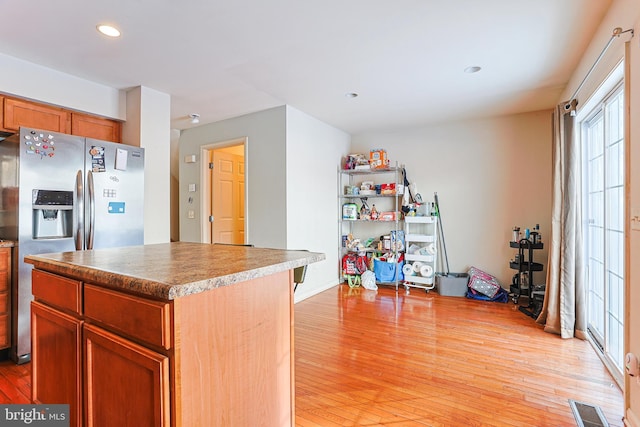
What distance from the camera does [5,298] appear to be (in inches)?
94.1

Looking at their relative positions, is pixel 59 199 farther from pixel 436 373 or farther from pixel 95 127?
pixel 436 373

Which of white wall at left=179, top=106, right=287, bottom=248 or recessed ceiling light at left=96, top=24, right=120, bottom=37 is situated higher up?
recessed ceiling light at left=96, top=24, right=120, bottom=37

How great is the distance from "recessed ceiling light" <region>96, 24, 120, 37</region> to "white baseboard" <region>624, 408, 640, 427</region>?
3874mm

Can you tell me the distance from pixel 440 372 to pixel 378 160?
10.7 ft

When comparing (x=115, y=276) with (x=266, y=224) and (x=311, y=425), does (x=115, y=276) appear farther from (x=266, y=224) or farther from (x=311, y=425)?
(x=266, y=224)

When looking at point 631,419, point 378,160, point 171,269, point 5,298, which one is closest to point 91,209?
point 5,298

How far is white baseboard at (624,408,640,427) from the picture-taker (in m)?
1.59

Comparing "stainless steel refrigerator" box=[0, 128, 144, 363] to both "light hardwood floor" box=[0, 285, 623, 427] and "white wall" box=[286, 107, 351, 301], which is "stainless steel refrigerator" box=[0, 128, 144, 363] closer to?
"light hardwood floor" box=[0, 285, 623, 427]

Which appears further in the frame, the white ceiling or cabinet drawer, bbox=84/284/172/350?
the white ceiling

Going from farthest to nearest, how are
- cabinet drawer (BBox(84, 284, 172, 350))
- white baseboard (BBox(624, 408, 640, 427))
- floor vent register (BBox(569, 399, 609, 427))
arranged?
floor vent register (BBox(569, 399, 609, 427))
white baseboard (BBox(624, 408, 640, 427))
cabinet drawer (BBox(84, 284, 172, 350))

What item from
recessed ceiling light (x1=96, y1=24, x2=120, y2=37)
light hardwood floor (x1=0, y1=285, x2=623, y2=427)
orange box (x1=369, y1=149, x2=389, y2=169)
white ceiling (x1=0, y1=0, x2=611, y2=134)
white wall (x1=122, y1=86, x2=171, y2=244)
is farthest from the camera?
orange box (x1=369, y1=149, x2=389, y2=169)

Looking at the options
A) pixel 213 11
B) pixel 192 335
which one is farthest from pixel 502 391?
pixel 213 11

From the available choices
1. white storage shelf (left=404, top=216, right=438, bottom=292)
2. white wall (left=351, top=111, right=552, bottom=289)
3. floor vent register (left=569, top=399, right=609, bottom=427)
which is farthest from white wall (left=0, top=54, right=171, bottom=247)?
floor vent register (left=569, top=399, right=609, bottom=427)

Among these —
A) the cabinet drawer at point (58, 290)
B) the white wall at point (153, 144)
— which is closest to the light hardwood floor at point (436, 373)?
the cabinet drawer at point (58, 290)
